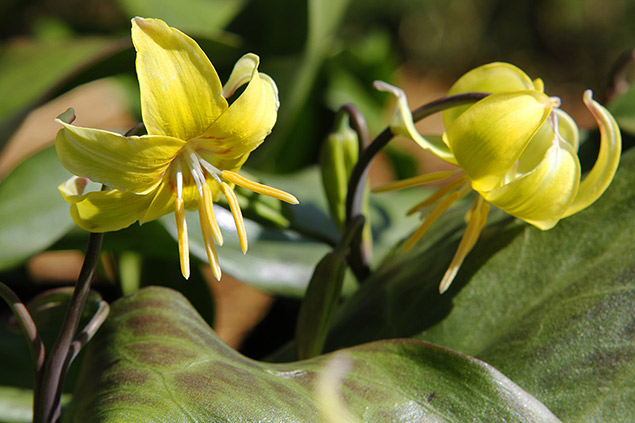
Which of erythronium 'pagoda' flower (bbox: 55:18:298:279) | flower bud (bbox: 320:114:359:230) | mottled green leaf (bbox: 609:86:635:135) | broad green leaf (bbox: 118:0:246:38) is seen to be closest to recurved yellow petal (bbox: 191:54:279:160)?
erythronium 'pagoda' flower (bbox: 55:18:298:279)

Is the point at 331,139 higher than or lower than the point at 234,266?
higher

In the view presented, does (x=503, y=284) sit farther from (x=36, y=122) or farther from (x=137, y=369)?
(x=36, y=122)

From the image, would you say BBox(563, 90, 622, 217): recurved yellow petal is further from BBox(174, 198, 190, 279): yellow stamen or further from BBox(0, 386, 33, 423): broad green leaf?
BBox(0, 386, 33, 423): broad green leaf

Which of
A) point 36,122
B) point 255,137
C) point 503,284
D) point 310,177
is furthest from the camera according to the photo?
point 36,122

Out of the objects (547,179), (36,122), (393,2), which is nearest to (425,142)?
(547,179)

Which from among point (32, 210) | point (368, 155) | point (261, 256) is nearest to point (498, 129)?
point (368, 155)

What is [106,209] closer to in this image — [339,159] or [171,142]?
[171,142]

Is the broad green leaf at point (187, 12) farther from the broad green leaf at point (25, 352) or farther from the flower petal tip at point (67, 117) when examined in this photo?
the flower petal tip at point (67, 117)
